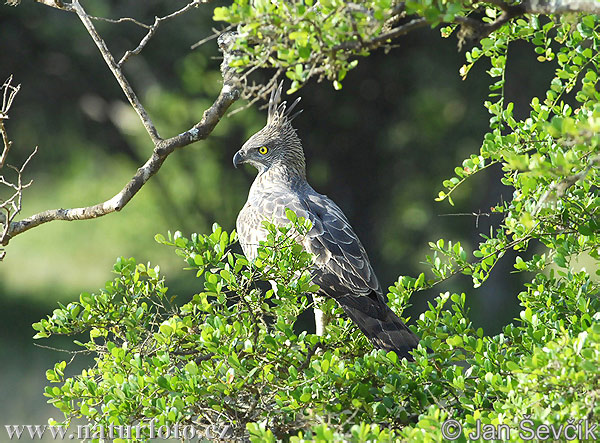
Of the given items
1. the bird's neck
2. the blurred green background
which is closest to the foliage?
the bird's neck

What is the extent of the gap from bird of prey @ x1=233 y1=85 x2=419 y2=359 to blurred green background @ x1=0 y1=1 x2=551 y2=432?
2874mm

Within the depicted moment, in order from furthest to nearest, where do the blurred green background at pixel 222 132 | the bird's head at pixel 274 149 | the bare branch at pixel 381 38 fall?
the blurred green background at pixel 222 132
the bird's head at pixel 274 149
the bare branch at pixel 381 38

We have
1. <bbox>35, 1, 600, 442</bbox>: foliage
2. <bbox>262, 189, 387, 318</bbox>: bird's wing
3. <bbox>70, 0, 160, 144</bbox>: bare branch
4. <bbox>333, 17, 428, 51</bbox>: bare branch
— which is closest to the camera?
<bbox>333, 17, 428, 51</bbox>: bare branch

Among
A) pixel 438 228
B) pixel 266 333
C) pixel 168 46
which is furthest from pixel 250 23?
pixel 438 228

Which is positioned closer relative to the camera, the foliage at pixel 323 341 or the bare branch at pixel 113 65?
the foliage at pixel 323 341

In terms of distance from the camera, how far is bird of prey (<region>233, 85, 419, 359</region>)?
317 cm

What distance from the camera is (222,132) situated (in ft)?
29.1

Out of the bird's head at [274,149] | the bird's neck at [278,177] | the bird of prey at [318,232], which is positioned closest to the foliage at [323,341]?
the bird of prey at [318,232]

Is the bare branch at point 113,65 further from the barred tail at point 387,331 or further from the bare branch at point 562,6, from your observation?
the bare branch at point 562,6

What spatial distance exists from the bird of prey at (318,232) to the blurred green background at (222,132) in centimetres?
287

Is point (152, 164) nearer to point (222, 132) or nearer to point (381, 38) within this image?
point (381, 38)

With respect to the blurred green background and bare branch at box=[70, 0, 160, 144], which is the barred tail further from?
the blurred green background

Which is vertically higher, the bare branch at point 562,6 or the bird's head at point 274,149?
the bird's head at point 274,149

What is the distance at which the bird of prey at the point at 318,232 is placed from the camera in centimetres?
317
